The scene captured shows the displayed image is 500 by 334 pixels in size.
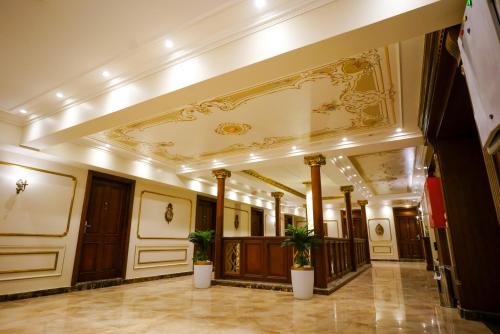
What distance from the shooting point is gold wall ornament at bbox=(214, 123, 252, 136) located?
509 centimetres

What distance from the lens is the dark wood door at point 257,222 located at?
12.9m

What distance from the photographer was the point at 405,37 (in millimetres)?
2230

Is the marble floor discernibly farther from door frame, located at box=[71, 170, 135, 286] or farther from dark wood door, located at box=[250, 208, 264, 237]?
dark wood door, located at box=[250, 208, 264, 237]

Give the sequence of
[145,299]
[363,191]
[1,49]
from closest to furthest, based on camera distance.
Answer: [1,49]
[145,299]
[363,191]

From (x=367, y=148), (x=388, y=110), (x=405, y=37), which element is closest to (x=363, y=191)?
(x=367, y=148)

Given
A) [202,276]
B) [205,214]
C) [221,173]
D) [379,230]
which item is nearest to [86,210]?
[202,276]

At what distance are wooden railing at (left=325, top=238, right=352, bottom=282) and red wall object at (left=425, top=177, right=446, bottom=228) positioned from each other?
254cm

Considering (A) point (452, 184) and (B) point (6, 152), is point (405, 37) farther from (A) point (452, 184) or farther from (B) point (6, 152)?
(B) point (6, 152)

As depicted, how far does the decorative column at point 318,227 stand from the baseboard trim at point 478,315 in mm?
2315

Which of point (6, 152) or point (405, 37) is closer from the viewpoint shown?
point (405, 37)

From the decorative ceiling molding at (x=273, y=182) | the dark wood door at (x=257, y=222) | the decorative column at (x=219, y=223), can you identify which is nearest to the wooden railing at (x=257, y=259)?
the decorative column at (x=219, y=223)

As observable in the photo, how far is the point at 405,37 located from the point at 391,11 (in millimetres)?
311

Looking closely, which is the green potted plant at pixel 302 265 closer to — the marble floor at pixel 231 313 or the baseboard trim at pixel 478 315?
the marble floor at pixel 231 313

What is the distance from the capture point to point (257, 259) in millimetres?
6613
